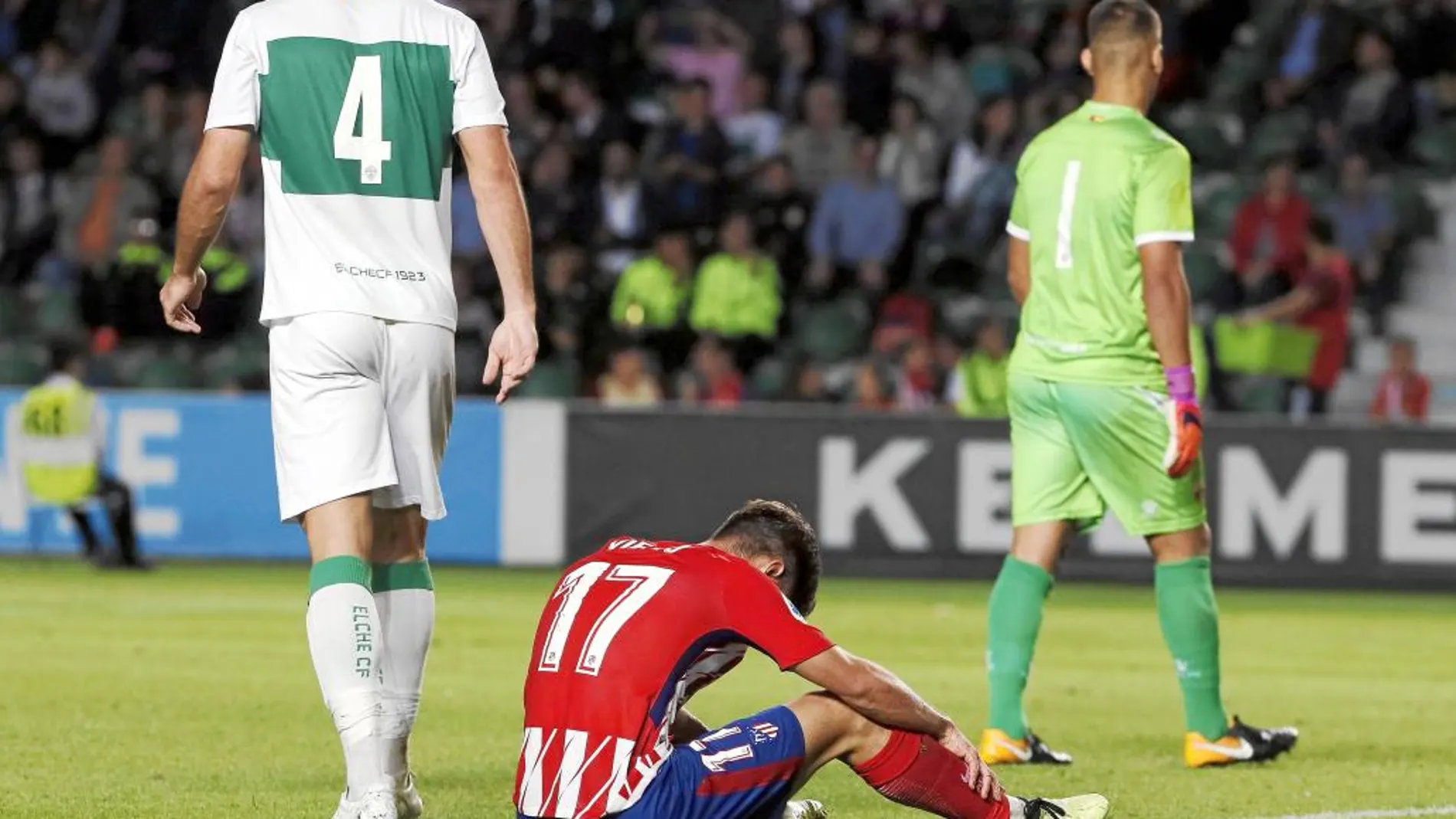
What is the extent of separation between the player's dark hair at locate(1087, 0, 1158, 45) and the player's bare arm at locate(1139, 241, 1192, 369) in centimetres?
70

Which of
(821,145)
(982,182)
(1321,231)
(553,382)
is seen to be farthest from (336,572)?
(821,145)

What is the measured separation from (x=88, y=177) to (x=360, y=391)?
1623 cm

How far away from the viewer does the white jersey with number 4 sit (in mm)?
6051

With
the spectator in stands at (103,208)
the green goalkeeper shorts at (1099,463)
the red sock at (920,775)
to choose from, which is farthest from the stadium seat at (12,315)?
the red sock at (920,775)

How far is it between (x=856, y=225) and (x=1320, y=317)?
12.7ft

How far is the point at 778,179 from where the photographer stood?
2027 centimetres

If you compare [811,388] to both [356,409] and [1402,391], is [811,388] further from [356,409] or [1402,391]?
[356,409]

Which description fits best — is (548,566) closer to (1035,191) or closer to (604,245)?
(604,245)

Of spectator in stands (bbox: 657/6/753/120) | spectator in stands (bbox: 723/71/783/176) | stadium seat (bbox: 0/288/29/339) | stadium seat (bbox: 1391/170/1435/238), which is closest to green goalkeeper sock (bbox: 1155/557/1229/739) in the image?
spectator in stands (bbox: 723/71/783/176)

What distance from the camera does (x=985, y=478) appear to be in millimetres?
16859

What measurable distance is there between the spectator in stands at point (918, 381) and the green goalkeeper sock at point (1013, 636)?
10345mm

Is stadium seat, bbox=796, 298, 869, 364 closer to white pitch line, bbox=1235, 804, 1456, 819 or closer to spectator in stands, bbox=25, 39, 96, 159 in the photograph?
spectator in stands, bbox=25, 39, 96, 159

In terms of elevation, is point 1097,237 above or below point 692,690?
above

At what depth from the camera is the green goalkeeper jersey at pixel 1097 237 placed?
309 inches
